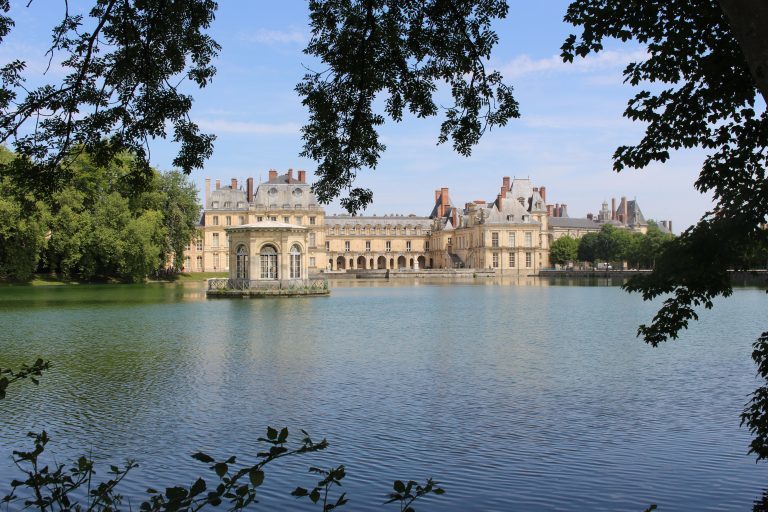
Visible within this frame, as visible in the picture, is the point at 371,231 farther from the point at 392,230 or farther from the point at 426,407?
the point at 426,407

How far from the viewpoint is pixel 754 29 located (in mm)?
4109

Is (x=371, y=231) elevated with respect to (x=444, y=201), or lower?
A: lower

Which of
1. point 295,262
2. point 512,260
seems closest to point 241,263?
point 295,262

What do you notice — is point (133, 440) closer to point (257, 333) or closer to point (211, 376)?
point (211, 376)

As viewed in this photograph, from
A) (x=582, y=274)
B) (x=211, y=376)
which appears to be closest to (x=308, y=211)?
(x=582, y=274)

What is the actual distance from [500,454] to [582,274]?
267 feet

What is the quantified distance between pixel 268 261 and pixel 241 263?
158 centimetres

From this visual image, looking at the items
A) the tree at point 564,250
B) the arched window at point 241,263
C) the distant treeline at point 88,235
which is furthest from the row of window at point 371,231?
the arched window at point 241,263

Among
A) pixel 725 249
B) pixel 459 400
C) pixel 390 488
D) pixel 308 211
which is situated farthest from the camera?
pixel 308 211

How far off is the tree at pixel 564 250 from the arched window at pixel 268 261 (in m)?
66.7

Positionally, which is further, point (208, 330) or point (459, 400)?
point (208, 330)

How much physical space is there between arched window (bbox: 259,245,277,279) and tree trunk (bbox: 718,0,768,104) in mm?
39956

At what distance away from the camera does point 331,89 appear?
29.1 feet

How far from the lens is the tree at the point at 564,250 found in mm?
102875
